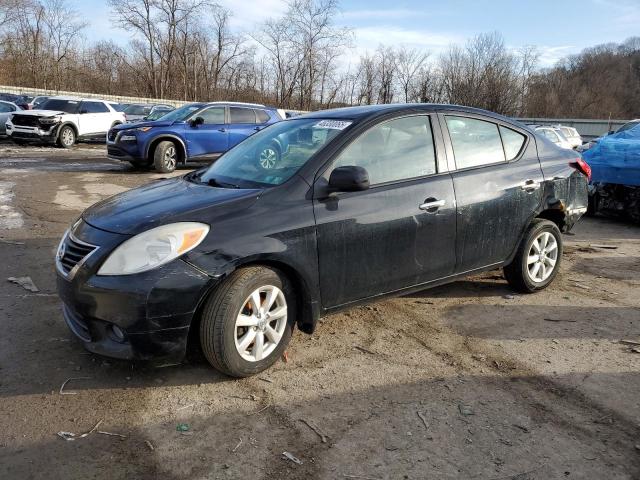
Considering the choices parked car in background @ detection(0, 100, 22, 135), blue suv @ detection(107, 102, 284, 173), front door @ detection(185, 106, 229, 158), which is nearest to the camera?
blue suv @ detection(107, 102, 284, 173)

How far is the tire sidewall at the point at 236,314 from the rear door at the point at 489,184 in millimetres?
1540

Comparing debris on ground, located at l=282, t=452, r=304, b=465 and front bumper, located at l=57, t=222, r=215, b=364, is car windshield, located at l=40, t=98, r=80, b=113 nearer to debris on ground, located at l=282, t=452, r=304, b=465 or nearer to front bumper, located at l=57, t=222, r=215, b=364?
front bumper, located at l=57, t=222, r=215, b=364

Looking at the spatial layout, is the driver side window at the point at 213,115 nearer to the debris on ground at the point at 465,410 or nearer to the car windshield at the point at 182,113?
the car windshield at the point at 182,113

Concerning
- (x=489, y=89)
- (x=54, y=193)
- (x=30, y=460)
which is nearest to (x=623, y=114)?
(x=489, y=89)

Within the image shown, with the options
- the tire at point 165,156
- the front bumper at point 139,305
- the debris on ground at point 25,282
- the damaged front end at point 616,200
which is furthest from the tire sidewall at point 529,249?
the tire at point 165,156

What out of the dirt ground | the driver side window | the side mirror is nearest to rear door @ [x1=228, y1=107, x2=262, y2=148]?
the driver side window

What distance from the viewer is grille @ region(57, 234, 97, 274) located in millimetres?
3191

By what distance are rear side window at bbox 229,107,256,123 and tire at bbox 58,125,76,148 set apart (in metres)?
9.08

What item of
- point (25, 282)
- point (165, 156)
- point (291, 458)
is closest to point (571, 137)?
point (165, 156)

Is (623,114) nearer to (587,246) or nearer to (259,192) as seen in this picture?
(587,246)

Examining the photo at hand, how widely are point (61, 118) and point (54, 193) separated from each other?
1055 centimetres

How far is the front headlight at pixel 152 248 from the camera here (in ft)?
9.85

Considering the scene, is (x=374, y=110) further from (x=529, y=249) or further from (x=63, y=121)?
(x=63, y=121)

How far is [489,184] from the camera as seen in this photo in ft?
14.3
